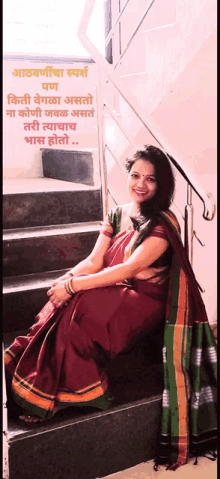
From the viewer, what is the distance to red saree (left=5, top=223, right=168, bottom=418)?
1.32m

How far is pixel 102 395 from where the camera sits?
1.37 m

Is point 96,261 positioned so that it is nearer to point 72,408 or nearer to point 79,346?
point 79,346

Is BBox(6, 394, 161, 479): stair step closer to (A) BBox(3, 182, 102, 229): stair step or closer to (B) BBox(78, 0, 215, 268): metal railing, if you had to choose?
(B) BBox(78, 0, 215, 268): metal railing

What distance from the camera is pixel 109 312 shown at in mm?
1357

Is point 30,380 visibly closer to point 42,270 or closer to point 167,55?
point 42,270

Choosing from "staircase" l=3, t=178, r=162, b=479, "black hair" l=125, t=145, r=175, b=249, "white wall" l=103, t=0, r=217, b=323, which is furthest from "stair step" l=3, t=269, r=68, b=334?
"white wall" l=103, t=0, r=217, b=323

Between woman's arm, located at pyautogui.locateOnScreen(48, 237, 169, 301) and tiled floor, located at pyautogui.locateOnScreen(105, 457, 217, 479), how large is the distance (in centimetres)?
66

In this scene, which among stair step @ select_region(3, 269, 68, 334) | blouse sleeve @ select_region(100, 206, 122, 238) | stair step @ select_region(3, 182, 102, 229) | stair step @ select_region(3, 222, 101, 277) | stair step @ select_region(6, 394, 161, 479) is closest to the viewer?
stair step @ select_region(6, 394, 161, 479)

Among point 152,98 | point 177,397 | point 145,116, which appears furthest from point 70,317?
point 152,98

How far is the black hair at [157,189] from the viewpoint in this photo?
134 cm

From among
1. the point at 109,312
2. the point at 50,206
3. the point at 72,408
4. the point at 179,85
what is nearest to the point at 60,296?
the point at 109,312

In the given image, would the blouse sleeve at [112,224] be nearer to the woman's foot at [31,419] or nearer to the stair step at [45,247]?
the stair step at [45,247]

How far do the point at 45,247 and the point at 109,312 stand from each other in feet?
2.17

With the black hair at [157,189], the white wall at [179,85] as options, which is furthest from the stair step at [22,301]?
the white wall at [179,85]
